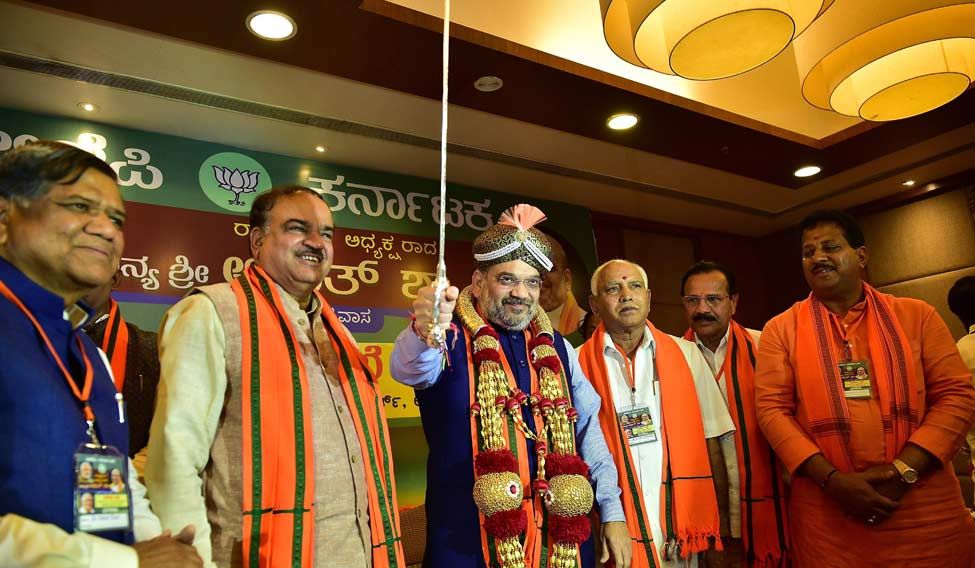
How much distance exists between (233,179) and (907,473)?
3.87 metres

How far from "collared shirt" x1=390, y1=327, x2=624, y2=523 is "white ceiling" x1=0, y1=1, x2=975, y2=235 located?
211 cm

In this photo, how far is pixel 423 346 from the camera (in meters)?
1.89

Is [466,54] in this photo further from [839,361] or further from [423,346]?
[839,361]

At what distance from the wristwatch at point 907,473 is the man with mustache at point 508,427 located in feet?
3.49

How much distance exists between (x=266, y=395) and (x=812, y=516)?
2150 mm

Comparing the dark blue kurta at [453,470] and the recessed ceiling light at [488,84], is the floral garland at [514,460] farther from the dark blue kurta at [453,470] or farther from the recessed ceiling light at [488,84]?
the recessed ceiling light at [488,84]

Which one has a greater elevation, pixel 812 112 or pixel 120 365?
pixel 812 112

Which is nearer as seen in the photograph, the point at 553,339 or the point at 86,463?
the point at 86,463

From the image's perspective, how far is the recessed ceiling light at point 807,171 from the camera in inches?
201

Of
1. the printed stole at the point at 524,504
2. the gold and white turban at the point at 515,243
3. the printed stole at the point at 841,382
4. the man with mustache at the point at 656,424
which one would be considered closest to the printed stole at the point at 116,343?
the printed stole at the point at 524,504

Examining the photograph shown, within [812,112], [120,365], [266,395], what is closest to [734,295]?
Answer: [812,112]

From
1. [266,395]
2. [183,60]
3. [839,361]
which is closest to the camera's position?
[266,395]

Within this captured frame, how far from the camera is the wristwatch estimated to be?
2.39 metres

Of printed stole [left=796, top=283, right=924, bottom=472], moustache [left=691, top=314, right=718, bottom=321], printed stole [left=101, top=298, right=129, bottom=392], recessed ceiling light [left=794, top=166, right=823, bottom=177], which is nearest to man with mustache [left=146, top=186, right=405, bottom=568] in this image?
printed stole [left=101, top=298, right=129, bottom=392]
